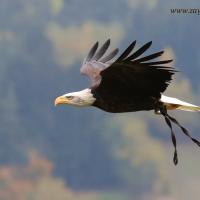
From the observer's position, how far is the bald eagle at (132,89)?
28.0 feet

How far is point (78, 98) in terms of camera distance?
9.21m

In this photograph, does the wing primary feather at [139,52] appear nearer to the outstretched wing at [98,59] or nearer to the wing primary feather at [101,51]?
the outstretched wing at [98,59]

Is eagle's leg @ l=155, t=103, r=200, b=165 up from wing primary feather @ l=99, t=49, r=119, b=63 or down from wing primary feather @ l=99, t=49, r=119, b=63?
down

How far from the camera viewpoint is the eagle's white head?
9.08 m

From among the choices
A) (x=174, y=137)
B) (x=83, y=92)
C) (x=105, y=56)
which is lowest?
(x=174, y=137)

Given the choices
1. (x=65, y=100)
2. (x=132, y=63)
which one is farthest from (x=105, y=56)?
(x=132, y=63)

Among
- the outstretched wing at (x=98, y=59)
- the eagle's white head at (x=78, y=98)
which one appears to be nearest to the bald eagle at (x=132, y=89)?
the eagle's white head at (x=78, y=98)

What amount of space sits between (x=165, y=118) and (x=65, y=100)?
1.10m

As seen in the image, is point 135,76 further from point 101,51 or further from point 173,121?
point 101,51

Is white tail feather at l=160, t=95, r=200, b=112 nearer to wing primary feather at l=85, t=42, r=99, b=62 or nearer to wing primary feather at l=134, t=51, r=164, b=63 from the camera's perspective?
wing primary feather at l=134, t=51, r=164, b=63

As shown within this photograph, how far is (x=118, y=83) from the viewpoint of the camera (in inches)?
347

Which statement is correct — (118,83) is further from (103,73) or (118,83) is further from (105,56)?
(105,56)

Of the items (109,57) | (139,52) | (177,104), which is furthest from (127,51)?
(109,57)

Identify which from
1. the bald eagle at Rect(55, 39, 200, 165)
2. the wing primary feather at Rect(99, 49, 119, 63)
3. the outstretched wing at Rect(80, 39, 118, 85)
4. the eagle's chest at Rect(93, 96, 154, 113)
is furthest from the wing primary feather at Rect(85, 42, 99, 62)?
the eagle's chest at Rect(93, 96, 154, 113)
